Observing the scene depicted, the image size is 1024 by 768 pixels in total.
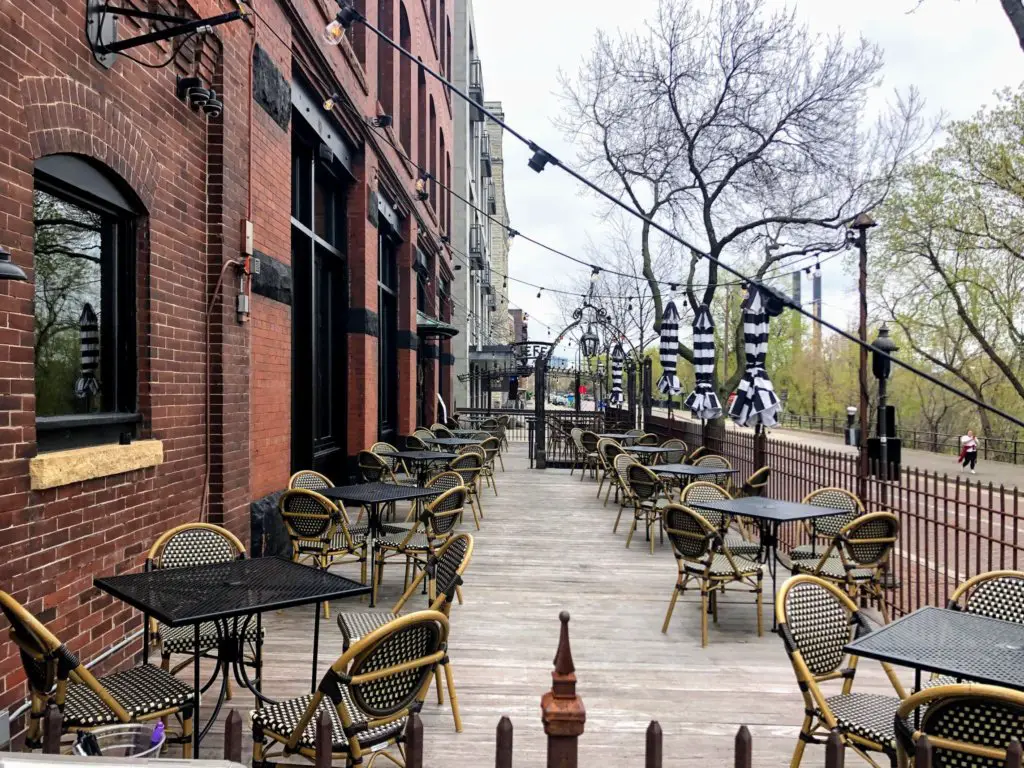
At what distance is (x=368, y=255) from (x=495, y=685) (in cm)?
807

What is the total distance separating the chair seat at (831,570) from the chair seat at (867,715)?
7.50 ft

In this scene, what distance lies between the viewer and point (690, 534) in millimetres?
5859

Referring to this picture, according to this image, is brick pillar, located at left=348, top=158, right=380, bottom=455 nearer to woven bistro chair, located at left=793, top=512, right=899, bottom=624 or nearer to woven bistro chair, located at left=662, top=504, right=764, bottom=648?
woven bistro chair, located at left=662, top=504, right=764, bottom=648

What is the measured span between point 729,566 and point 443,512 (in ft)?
8.04

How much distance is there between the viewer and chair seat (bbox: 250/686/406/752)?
2.91m

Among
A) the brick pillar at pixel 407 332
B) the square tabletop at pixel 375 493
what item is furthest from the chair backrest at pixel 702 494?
the brick pillar at pixel 407 332

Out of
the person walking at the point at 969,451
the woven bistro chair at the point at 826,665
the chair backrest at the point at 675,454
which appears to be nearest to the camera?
the woven bistro chair at the point at 826,665

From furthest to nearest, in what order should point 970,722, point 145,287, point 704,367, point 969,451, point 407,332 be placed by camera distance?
point 969,451
point 407,332
point 704,367
point 145,287
point 970,722

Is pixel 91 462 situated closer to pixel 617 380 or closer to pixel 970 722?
pixel 970 722

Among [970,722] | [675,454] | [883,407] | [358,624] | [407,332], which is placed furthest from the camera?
[407,332]

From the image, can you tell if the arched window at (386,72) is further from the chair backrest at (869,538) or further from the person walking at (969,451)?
the person walking at (969,451)

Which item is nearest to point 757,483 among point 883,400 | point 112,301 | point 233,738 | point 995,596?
point 883,400

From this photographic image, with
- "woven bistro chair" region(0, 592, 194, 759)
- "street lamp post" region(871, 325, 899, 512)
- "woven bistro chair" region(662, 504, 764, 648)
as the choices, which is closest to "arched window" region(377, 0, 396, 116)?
"street lamp post" region(871, 325, 899, 512)

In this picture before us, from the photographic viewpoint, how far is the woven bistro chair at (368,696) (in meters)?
2.78
